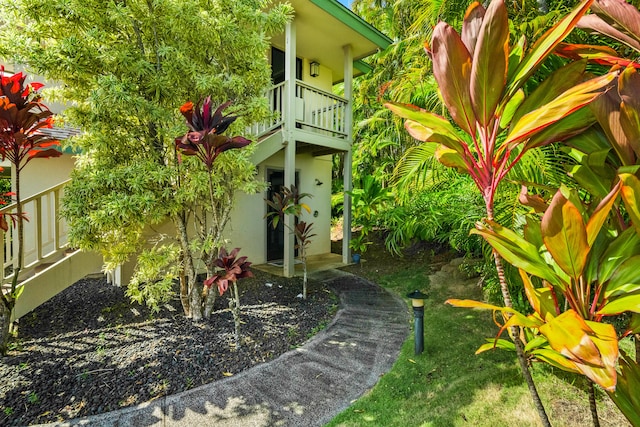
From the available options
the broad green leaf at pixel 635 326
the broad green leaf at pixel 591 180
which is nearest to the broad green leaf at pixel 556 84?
the broad green leaf at pixel 591 180

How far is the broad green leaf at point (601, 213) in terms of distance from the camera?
1036 mm

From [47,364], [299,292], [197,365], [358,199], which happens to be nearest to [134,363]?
[197,365]

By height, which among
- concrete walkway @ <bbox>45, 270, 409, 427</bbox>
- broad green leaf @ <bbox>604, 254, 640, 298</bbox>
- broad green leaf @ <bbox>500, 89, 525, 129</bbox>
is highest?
broad green leaf @ <bbox>500, 89, 525, 129</bbox>

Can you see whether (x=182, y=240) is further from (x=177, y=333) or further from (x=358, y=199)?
(x=358, y=199)

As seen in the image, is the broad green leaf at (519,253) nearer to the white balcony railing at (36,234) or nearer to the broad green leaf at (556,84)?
the broad green leaf at (556,84)

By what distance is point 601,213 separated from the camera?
105 cm

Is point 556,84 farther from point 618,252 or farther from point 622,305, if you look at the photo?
point 622,305

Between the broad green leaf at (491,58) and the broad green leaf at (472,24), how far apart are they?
0.49 ft

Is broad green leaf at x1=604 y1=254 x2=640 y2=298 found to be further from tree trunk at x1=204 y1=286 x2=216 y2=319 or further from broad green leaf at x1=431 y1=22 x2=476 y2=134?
tree trunk at x1=204 y1=286 x2=216 y2=319

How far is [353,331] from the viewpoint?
3883 millimetres

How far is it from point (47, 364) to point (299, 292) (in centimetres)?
331

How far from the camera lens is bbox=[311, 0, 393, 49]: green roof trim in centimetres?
597

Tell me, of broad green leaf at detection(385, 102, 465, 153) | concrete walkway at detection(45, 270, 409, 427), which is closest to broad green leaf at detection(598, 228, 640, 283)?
broad green leaf at detection(385, 102, 465, 153)

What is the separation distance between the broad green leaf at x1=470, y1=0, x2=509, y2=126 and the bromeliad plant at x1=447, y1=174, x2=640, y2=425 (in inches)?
18.8
